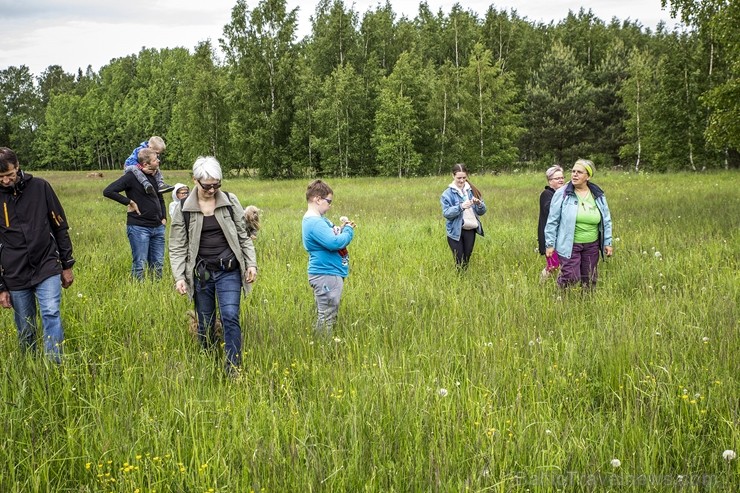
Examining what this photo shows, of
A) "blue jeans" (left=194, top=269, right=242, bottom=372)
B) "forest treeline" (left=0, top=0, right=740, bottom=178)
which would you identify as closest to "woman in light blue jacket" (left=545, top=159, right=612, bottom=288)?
"blue jeans" (left=194, top=269, right=242, bottom=372)

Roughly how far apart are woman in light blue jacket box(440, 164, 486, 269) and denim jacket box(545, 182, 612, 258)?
130 centimetres

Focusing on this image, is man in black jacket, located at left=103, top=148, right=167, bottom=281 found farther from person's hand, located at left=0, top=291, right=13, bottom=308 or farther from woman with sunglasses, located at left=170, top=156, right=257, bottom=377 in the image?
woman with sunglasses, located at left=170, top=156, right=257, bottom=377

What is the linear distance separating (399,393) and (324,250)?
2.09 metres

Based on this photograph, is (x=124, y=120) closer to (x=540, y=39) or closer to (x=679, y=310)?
(x=540, y=39)

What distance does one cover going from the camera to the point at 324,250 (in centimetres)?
557

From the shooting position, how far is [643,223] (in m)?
12.2

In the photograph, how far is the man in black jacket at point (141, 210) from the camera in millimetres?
7668

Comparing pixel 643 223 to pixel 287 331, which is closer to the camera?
pixel 287 331

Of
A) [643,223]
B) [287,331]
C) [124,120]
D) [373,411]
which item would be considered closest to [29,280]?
[287,331]

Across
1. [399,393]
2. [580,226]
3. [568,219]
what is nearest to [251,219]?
[399,393]

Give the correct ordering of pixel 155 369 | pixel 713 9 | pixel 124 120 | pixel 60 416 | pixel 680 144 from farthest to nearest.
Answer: pixel 124 120
pixel 680 144
pixel 713 9
pixel 155 369
pixel 60 416

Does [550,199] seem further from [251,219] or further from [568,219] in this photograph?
[251,219]

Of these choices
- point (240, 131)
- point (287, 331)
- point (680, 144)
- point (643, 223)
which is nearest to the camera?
point (287, 331)

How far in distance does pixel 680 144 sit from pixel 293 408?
37901 millimetres
